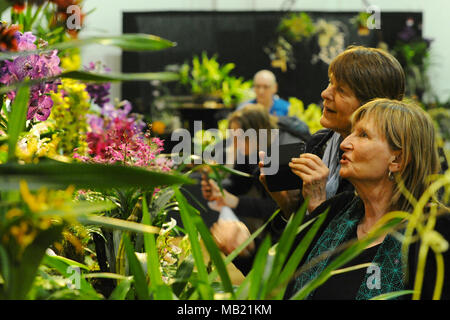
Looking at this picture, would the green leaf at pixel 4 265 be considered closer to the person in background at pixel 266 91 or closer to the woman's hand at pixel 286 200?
the woman's hand at pixel 286 200

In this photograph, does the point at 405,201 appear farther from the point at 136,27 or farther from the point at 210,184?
the point at 136,27

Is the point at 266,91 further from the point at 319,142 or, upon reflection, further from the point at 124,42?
the point at 124,42

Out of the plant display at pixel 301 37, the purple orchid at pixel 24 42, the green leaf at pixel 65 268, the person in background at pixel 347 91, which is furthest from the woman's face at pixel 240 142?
the plant display at pixel 301 37

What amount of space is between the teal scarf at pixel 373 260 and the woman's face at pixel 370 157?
11 centimetres

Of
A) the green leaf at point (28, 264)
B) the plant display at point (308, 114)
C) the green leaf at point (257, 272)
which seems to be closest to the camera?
the green leaf at point (28, 264)

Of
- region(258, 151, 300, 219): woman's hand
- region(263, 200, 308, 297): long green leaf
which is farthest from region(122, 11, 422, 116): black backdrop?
region(263, 200, 308, 297): long green leaf

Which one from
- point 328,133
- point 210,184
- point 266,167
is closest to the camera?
point 266,167

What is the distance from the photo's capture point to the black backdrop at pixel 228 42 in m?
6.54

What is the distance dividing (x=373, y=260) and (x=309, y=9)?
6116 mm

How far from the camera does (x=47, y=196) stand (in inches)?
23.8

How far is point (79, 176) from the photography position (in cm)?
61

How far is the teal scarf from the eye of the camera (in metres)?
1.12

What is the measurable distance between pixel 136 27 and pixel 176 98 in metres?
1.10
